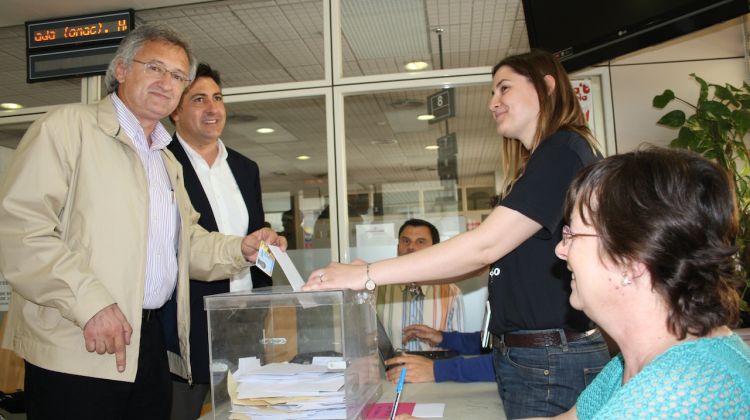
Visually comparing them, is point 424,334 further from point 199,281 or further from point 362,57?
point 362,57

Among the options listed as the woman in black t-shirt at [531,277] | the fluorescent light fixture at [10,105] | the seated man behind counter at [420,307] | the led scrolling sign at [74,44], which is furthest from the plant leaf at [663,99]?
the fluorescent light fixture at [10,105]

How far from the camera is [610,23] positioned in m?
2.89

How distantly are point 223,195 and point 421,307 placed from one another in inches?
47.1

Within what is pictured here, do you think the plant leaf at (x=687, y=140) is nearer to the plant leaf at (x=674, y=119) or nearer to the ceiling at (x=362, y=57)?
the plant leaf at (x=674, y=119)

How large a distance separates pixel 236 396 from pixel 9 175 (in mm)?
880

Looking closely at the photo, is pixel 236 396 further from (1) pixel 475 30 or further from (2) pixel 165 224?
(1) pixel 475 30

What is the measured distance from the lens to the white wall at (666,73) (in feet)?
11.1

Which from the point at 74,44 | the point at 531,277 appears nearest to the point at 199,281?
the point at 531,277

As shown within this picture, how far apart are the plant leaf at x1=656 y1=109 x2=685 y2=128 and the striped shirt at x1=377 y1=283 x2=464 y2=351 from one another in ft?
4.61

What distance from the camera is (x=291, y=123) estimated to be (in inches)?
158

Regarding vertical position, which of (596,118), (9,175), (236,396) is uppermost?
(596,118)

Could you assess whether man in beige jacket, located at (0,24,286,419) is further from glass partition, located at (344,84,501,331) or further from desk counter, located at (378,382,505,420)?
glass partition, located at (344,84,501,331)

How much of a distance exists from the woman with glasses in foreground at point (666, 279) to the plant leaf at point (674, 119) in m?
2.46

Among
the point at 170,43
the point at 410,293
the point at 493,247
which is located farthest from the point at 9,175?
the point at 410,293
